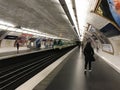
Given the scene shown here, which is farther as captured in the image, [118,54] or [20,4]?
[118,54]

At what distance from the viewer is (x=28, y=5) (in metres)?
12.3

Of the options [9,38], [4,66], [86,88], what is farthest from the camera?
[9,38]

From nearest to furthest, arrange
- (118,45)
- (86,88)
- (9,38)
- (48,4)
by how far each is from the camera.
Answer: (86,88)
(48,4)
(118,45)
(9,38)

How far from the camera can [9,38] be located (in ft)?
→ 104

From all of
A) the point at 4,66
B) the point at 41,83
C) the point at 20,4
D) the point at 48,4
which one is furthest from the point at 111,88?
the point at 4,66

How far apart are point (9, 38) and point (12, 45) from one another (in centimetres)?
319

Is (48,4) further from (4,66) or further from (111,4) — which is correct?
(4,66)

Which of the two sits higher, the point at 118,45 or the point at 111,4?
the point at 111,4

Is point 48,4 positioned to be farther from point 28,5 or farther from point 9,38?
point 9,38

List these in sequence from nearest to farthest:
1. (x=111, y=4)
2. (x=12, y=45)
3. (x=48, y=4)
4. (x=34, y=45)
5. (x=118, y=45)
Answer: (x=111, y=4)
(x=48, y=4)
(x=118, y=45)
(x=12, y=45)
(x=34, y=45)

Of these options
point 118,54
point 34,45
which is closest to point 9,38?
point 34,45

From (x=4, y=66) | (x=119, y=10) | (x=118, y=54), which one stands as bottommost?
(x=4, y=66)

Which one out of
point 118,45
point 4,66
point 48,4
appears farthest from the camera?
point 4,66

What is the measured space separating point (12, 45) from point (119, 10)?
27560 millimetres
